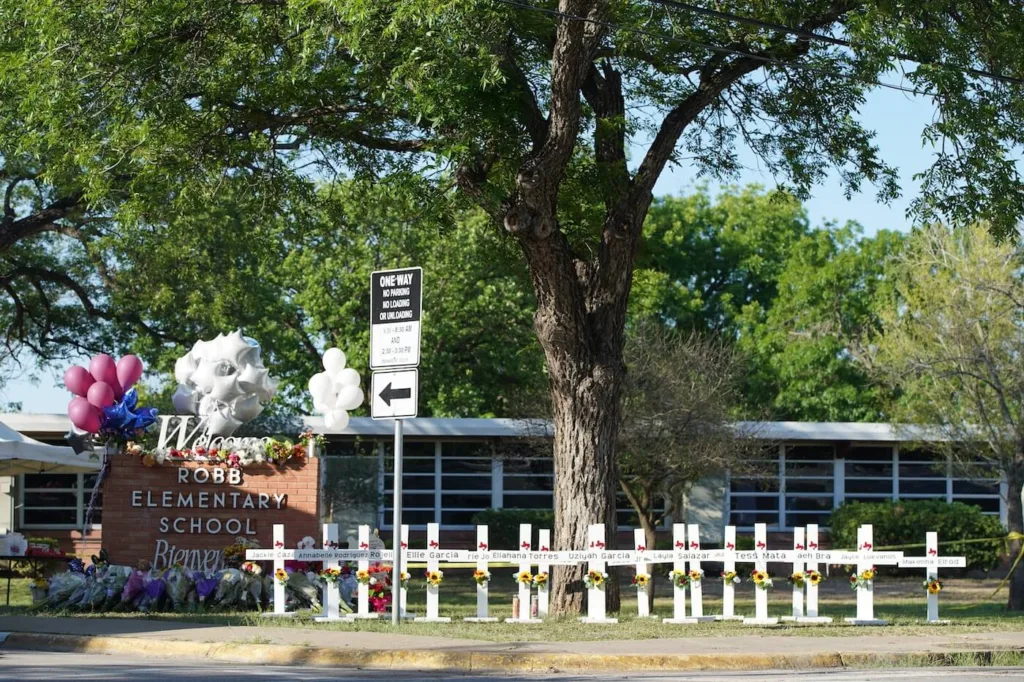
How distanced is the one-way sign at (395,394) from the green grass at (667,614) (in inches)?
84.9

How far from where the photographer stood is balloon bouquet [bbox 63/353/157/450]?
60.3 feet

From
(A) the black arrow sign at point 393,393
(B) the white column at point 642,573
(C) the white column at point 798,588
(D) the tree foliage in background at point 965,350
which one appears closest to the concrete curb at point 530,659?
(A) the black arrow sign at point 393,393

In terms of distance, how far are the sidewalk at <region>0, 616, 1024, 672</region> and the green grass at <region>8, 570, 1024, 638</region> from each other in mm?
564

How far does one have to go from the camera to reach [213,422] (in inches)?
725

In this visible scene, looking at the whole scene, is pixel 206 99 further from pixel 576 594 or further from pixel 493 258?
pixel 576 594

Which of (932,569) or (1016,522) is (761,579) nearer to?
(932,569)

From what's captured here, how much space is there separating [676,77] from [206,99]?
6076mm

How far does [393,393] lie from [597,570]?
10.4ft

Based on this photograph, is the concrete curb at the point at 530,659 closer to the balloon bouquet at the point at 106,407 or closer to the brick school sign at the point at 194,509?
the brick school sign at the point at 194,509

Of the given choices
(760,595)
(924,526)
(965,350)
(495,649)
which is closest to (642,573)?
(760,595)

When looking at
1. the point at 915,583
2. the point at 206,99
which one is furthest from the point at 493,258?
the point at 915,583

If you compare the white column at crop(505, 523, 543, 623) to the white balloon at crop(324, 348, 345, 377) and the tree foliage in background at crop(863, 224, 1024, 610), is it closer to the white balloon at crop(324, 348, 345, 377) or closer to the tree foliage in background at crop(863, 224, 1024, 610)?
the white balloon at crop(324, 348, 345, 377)

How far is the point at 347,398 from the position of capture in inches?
742

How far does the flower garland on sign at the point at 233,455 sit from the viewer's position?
1786 cm
